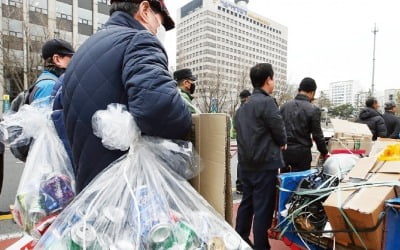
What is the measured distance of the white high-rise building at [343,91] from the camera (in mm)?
93750

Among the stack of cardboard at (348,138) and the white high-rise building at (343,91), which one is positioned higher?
the white high-rise building at (343,91)

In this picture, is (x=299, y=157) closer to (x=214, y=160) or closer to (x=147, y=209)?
(x=214, y=160)

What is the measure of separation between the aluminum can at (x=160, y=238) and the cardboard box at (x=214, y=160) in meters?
0.31

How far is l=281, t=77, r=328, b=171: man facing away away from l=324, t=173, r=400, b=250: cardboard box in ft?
5.03

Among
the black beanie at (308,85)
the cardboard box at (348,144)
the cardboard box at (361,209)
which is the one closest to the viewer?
the cardboard box at (361,209)

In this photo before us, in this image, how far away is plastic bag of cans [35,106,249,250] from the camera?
1.15m

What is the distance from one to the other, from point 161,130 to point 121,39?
0.42 meters

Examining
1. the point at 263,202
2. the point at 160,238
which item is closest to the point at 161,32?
the point at 160,238

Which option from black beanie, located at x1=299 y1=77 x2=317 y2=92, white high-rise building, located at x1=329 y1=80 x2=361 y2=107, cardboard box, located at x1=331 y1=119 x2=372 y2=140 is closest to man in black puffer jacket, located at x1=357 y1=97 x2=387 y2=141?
cardboard box, located at x1=331 y1=119 x2=372 y2=140

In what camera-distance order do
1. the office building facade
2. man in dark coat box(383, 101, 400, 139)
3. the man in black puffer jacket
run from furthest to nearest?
1. the office building facade
2. man in dark coat box(383, 101, 400, 139)
3. the man in black puffer jacket

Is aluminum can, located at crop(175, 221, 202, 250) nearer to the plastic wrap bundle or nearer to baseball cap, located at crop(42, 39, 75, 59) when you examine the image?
the plastic wrap bundle

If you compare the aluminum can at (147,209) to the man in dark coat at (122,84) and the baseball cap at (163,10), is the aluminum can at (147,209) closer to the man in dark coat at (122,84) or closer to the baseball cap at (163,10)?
the man in dark coat at (122,84)

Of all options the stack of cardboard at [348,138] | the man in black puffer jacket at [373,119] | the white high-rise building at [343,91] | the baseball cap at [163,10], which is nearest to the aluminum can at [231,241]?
the baseball cap at [163,10]

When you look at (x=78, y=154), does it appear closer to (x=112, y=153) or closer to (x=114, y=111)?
(x=112, y=153)
